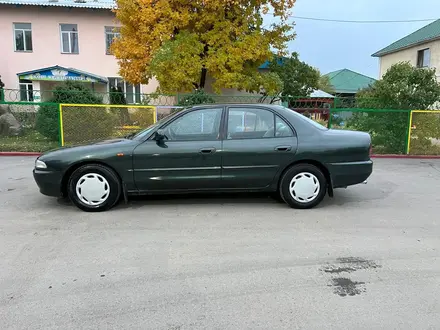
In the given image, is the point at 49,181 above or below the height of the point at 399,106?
below

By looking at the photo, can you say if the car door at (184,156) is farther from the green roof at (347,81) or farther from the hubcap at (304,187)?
the green roof at (347,81)

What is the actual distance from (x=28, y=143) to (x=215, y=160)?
8.35 metres

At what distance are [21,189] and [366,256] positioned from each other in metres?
5.77

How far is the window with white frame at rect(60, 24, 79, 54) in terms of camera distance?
70.6 feet

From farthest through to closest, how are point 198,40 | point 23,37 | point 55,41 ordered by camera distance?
point 23,37
point 55,41
point 198,40

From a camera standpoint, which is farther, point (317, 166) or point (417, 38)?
point (417, 38)

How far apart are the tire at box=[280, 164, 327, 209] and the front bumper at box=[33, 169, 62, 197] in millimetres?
3167

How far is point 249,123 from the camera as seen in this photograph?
5.14 m

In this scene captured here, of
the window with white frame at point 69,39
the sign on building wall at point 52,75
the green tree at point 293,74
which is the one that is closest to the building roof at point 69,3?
the window with white frame at point 69,39

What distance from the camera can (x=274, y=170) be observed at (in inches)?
200

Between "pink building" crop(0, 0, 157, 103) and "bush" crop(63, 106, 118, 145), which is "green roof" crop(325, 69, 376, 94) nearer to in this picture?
"pink building" crop(0, 0, 157, 103)

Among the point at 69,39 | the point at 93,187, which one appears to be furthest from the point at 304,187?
the point at 69,39

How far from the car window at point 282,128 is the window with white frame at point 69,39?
20.3 meters

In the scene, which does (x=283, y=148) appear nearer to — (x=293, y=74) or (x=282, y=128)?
(x=282, y=128)
